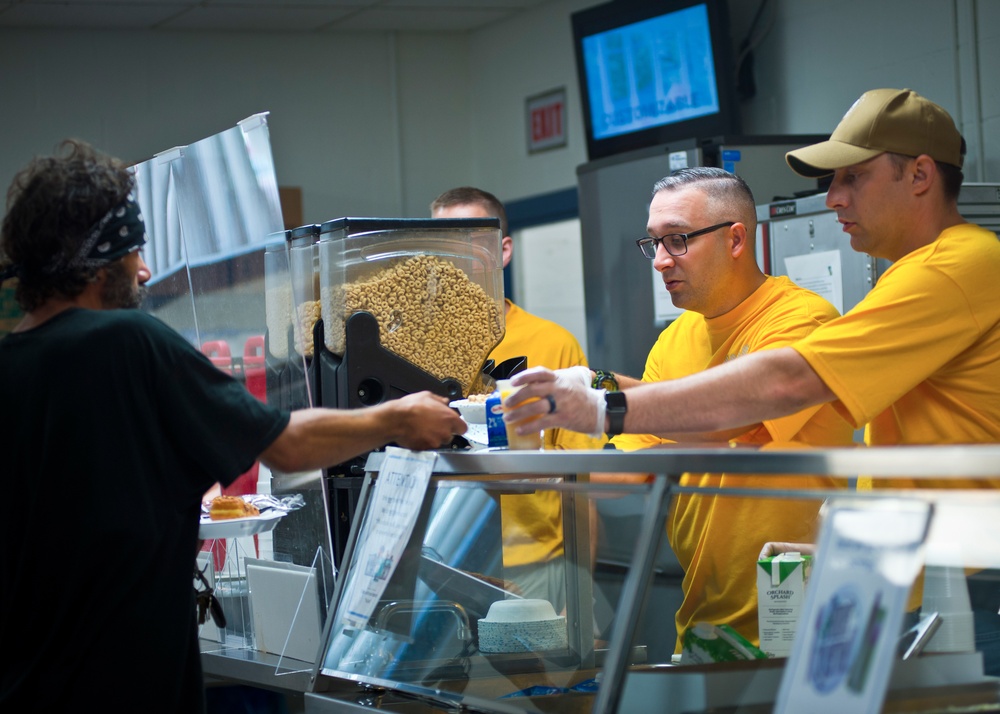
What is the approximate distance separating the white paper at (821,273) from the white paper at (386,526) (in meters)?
1.87

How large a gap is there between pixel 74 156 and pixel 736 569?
108 cm

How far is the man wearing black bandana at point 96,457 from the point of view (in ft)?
4.83

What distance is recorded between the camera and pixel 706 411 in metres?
1.67

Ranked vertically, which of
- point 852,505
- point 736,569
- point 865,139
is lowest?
point 736,569

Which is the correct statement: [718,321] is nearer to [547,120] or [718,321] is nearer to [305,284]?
[305,284]

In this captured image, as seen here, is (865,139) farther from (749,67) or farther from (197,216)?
(749,67)

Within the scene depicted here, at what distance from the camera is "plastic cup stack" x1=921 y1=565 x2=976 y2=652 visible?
3.89 ft

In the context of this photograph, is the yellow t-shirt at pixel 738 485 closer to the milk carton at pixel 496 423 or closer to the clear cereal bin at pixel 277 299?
the milk carton at pixel 496 423

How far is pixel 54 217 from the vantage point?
153 centimetres

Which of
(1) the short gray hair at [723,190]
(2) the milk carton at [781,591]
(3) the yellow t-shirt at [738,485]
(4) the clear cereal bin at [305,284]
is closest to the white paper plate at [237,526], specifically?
(4) the clear cereal bin at [305,284]

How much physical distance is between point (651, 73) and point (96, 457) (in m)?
3.53

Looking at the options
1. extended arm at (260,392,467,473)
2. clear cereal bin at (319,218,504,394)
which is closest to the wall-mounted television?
clear cereal bin at (319,218,504,394)

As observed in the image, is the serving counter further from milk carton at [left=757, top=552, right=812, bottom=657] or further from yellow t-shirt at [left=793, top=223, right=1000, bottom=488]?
yellow t-shirt at [left=793, top=223, right=1000, bottom=488]

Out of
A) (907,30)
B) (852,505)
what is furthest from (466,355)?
(907,30)
